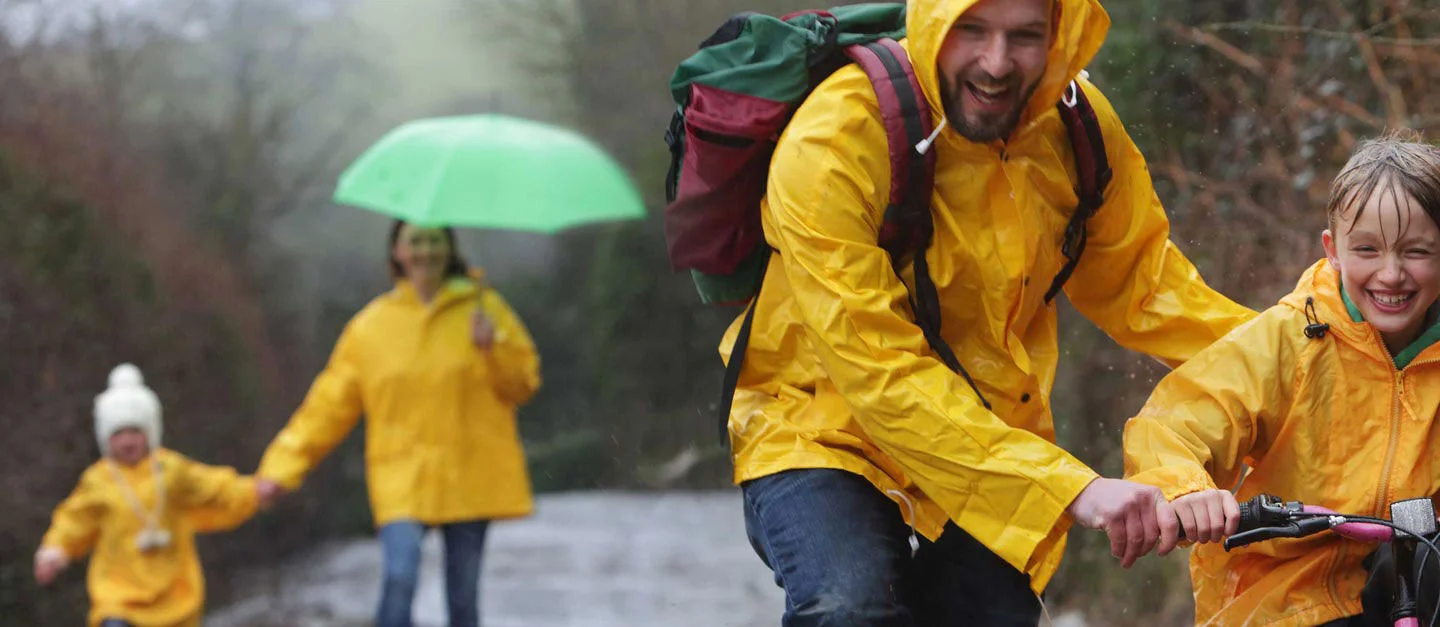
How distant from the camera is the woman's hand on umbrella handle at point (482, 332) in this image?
8.78m

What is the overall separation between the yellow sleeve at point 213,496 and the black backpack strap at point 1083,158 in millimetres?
5619

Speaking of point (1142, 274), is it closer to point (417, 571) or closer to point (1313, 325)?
point (1313, 325)

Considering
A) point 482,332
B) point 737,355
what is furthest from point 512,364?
point 737,355

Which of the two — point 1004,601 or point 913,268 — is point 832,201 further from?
point 1004,601

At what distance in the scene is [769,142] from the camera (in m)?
4.09

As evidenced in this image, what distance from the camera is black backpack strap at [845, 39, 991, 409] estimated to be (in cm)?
384

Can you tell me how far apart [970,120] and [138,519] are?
19.2 feet

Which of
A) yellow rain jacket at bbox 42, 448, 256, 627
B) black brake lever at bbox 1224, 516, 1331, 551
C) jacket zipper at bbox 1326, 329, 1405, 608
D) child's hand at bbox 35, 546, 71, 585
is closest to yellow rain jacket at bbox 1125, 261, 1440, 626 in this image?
jacket zipper at bbox 1326, 329, 1405, 608

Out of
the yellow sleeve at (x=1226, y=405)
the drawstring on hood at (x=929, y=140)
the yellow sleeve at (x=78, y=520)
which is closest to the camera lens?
the yellow sleeve at (x=1226, y=405)

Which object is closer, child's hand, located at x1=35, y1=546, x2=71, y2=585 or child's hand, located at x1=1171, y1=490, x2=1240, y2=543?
child's hand, located at x1=1171, y1=490, x2=1240, y2=543

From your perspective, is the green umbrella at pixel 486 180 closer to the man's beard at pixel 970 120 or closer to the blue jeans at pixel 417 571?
the blue jeans at pixel 417 571

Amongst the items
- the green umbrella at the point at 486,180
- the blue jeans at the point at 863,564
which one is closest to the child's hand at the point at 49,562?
the green umbrella at the point at 486,180

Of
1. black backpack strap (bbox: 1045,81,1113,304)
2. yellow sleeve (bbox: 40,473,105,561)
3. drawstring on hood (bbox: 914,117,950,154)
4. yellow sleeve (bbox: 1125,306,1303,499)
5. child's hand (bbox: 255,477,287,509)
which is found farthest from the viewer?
child's hand (bbox: 255,477,287,509)

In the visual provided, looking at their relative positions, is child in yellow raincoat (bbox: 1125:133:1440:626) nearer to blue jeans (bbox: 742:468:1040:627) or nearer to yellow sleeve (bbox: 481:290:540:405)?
blue jeans (bbox: 742:468:1040:627)
